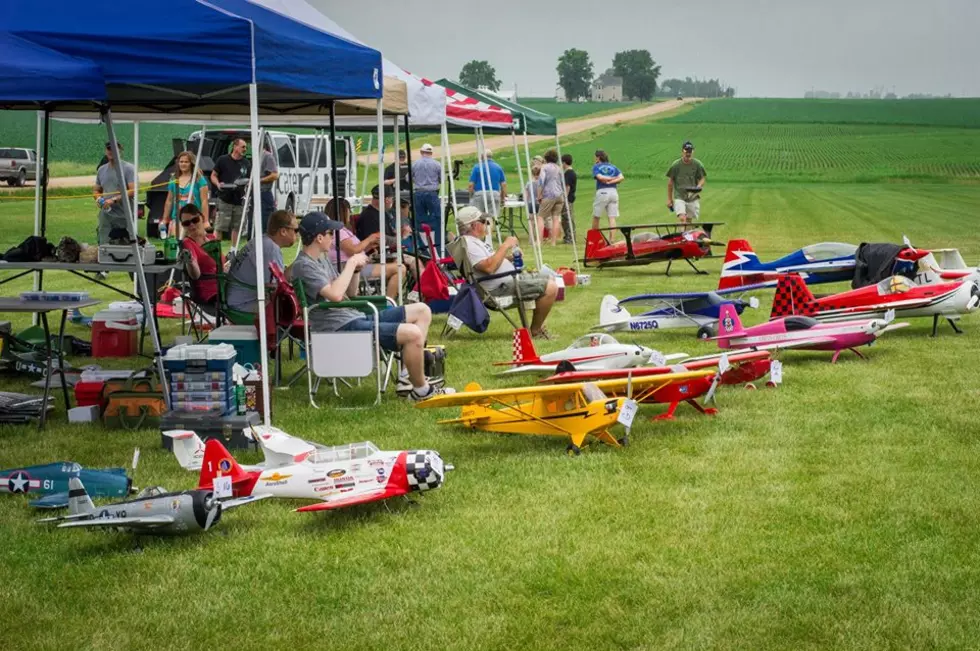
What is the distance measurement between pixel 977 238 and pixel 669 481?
1738 centimetres

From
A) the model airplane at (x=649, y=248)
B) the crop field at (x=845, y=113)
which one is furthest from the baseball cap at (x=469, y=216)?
the crop field at (x=845, y=113)

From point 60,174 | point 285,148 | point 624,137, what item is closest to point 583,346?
point 285,148

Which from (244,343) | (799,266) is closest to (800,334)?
(799,266)

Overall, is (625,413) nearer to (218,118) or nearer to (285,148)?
(218,118)

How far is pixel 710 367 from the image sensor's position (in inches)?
285

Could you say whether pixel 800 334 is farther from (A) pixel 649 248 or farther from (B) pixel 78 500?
(A) pixel 649 248

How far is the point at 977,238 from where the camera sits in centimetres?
2094

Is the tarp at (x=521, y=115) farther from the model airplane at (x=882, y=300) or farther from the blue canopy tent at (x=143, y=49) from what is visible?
the blue canopy tent at (x=143, y=49)

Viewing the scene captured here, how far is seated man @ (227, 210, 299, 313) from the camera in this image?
779 cm

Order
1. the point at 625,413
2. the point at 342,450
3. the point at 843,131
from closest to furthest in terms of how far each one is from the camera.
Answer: the point at 342,450 < the point at 625,413 < the point at 843,131

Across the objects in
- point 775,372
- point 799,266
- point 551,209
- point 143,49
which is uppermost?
point 551,209

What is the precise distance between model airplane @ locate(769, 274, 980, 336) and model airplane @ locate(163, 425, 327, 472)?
525cm

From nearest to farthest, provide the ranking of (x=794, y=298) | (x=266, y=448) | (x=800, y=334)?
(x=266, y=448) → (x=800, y=334) → (x=794, y=298)

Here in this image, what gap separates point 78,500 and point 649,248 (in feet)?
39.4
